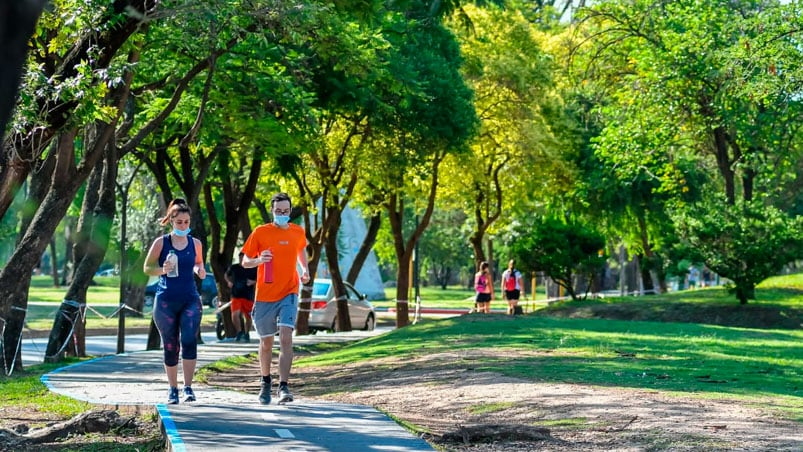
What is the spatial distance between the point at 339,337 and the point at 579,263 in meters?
9.47

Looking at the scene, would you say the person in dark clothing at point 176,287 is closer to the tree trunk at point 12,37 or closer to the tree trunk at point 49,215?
the tree trunk at point 49,215

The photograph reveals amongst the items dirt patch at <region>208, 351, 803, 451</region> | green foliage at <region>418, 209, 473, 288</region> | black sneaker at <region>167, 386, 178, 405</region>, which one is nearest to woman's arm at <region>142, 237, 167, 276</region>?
black sneaker at <region>167, 386, 178, 405</region>

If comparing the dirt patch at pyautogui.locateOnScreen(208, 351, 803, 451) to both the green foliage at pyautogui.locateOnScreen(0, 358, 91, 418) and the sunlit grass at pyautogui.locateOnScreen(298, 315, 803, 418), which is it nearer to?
the sunlit grass at pyautogui.locateOnScreen(298, 315, 803, 418)

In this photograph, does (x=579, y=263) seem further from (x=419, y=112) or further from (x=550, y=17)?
(x=550, y=17)

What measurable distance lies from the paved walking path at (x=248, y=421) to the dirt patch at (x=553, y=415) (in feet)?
1.90

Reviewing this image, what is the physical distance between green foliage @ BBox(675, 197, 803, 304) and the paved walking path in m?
18.0

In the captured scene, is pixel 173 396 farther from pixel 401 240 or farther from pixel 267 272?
pixel 401 240

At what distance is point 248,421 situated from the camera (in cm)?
936

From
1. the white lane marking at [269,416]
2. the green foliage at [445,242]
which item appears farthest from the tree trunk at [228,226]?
the green foliage at [445,242]

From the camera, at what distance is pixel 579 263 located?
3553cm

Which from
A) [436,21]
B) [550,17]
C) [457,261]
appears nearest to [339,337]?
[436,21]

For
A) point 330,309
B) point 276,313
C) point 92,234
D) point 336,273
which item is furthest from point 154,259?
point 330,309

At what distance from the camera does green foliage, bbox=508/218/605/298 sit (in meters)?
35.2

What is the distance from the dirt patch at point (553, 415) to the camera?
867 centimetres
